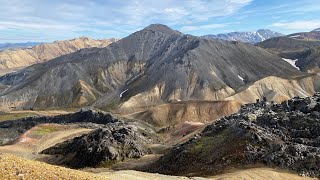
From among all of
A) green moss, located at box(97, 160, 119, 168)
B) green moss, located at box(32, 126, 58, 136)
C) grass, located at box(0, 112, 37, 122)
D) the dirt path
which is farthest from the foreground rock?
grass, located at box(0, 112, 37, 122)

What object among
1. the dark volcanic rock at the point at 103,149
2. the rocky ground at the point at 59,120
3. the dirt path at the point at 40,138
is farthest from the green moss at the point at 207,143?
the rocky ground at the point at 59,120

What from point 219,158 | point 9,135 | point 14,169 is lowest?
point 9,135

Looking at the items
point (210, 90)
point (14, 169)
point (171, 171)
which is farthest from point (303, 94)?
point (14, 169)

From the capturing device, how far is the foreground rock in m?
49.2

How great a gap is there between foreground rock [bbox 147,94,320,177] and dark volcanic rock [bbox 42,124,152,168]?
12.1m

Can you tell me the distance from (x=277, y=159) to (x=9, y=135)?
294ft

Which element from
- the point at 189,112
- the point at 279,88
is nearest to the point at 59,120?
the point at 189,112

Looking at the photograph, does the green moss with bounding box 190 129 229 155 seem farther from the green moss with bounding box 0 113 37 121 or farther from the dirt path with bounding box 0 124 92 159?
the green moss with bounding box 0 113 37 121

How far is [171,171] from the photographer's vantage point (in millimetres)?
56500

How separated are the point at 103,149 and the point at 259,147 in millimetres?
31418

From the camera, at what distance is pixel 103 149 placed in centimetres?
7319

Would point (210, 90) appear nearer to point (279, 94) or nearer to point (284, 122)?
point (279, 94)

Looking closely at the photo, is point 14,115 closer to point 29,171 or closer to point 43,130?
point 43,130

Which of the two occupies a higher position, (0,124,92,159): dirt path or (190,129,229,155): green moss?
(190,129,229,155): green moss
